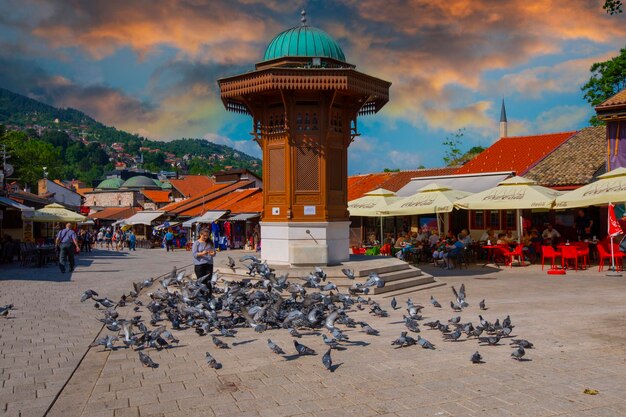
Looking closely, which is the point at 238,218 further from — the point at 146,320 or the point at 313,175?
the point at 146,320

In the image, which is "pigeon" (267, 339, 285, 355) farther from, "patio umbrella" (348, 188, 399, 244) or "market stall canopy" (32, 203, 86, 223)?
"market stall canopy" (32, 203, 86, 223)

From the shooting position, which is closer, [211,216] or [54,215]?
[54,215]

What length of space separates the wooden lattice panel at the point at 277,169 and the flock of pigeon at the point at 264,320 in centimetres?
420

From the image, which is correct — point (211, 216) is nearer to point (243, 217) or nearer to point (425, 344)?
point (243, 217)

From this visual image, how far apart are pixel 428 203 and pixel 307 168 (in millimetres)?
6499

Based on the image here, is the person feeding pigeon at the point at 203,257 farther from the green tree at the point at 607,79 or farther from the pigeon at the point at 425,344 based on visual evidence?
the green tree at the point at 607,79

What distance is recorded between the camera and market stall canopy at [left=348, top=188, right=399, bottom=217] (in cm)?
2044

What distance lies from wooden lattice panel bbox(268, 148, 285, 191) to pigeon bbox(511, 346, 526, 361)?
885cm

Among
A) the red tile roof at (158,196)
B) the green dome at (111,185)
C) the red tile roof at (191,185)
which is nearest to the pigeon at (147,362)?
Answer: the red tile roof at (191,185)

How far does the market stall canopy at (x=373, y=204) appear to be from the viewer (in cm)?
2044

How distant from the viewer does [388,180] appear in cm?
3328

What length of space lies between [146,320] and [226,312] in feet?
4.63

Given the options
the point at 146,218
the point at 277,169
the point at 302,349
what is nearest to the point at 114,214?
the point at 146,218

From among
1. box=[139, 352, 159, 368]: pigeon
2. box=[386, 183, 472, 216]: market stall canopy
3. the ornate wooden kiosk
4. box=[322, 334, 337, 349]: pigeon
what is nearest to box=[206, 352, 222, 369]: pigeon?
box=[139, 352, 159, 368]: pigeon
